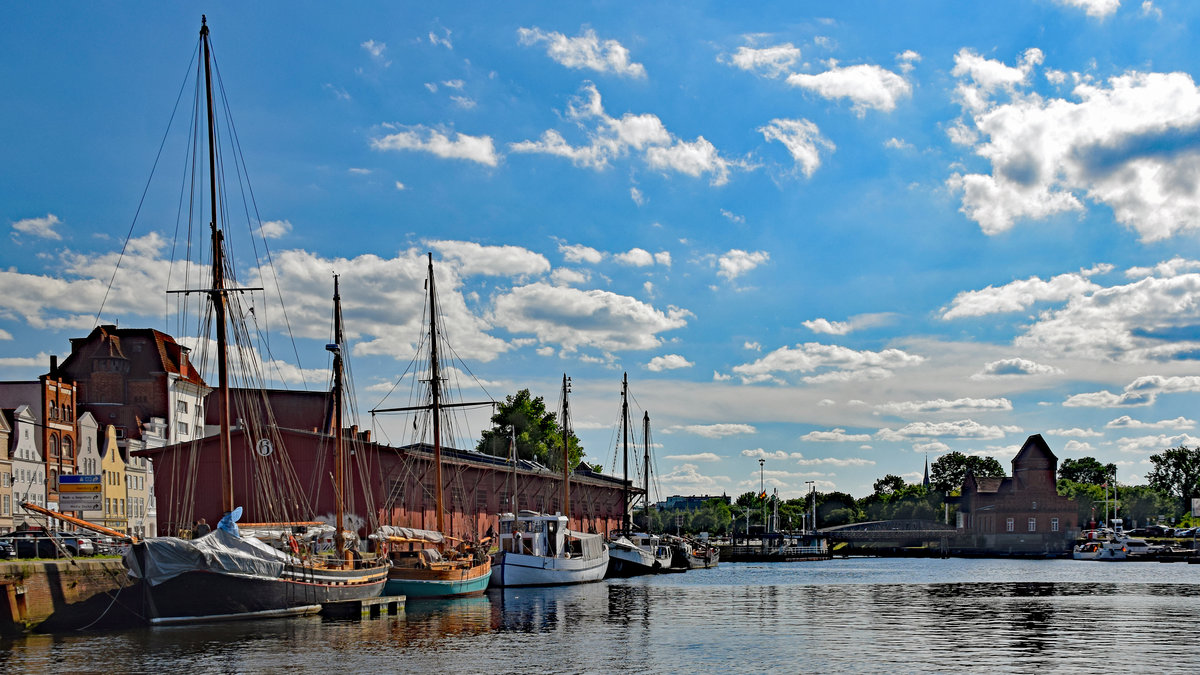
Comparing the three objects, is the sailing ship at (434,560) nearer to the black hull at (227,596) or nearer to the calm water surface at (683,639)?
the calm water surface at (683,639)

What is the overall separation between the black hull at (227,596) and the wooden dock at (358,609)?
1.45 feet

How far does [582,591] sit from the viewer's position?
6606 cm

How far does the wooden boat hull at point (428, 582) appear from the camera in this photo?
176 ft

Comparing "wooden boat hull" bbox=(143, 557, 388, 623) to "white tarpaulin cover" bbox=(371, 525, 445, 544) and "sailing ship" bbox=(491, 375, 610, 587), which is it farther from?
"sailing ship" bbox=(491, 375, 610, 587)

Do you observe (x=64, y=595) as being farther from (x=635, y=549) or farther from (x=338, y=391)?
(x=635, y=549)

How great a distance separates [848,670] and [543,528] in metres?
39.0

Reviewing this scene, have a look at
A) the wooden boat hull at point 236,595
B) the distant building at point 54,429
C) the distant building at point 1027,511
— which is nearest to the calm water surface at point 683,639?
the wooden boat hull at point 236,595

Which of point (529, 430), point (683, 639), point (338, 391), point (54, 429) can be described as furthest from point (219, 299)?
point (529, 430)

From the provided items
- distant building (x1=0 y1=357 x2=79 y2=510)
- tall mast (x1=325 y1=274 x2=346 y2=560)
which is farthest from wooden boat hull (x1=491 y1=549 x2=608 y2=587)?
distant building (x1=0 y1=357 x2=79 y2=510)

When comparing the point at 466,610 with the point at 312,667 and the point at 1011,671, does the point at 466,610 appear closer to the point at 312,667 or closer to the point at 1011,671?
the point at 312,667

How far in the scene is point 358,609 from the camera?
4603cm

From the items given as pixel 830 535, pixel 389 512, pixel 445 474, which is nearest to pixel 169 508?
pixel 389 512

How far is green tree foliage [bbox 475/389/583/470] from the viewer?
117875 mm

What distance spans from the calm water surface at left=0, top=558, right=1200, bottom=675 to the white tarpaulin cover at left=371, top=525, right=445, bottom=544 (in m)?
4.60
